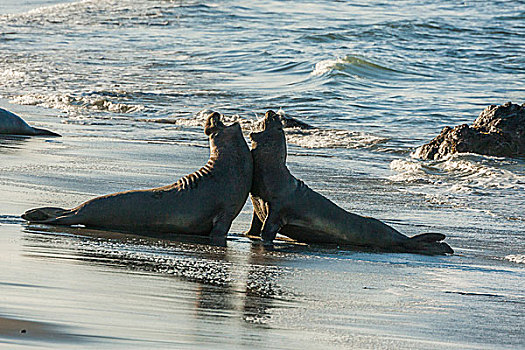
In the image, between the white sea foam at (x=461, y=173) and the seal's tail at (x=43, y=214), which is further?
the white sea foam at (x=461, y=173)

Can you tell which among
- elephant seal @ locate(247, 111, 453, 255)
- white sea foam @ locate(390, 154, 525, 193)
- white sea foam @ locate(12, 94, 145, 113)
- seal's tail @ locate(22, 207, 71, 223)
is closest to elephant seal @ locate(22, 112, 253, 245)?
seal's tail @ locate(22, 207, 71, 223)

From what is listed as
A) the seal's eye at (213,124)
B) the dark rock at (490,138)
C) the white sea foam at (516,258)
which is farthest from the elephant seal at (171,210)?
the dark rock at (490,138)

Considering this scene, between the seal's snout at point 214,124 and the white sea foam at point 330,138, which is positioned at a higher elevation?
the seal's snout at point 214,124

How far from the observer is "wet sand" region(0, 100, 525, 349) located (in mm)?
3041

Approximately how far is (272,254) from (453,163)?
5.24 metres

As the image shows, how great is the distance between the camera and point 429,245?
5.52 metres

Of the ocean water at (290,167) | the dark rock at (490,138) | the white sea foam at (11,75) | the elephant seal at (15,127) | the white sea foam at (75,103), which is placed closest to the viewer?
the ocean water at (290,167)

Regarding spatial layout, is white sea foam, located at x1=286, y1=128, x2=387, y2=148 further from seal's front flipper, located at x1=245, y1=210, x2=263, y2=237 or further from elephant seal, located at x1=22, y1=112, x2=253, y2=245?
elephant seal, located at x1=22, y1=112, x2=253, y2=245

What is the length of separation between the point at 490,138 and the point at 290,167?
2.79 meters

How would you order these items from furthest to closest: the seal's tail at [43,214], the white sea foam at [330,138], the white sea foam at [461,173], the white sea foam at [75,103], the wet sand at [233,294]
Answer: the white sea foam at [75,103], the white sea foam at [330,138], the white sea foam at [461,173], the seal's tail at [43,214], the wet sand at [233,294]

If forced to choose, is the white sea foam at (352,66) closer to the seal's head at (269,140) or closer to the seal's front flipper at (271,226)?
the seal's head at (269,140)

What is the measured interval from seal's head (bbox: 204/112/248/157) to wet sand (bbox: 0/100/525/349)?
1.97 ft

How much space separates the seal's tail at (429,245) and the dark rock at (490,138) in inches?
192

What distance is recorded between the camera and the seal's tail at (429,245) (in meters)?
5.48
